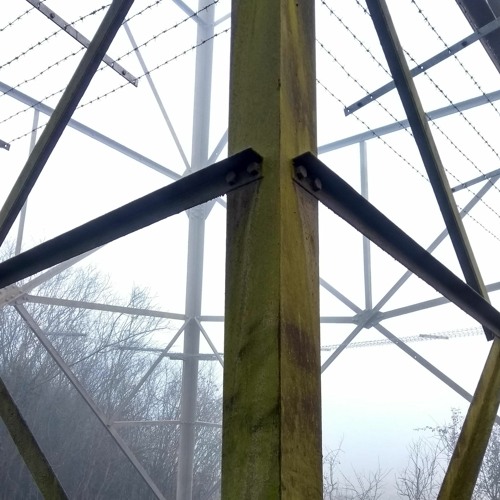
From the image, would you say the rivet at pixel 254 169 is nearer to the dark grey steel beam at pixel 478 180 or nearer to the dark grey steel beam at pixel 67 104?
the dark grey steel beam at pixel 67 104

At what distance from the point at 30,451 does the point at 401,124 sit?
3.01 metres

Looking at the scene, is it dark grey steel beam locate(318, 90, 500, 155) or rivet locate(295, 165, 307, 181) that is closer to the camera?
rivet locate(295, 165, 307, 181)

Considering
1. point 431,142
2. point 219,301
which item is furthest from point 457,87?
point 431,142

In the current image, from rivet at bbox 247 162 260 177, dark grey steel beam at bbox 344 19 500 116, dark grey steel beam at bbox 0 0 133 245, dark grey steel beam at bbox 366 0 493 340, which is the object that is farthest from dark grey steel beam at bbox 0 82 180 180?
rivet at bbox 247 162 260 177

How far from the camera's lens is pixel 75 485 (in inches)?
251

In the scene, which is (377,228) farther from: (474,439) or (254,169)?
(474,439)

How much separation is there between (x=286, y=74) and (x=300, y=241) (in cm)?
39

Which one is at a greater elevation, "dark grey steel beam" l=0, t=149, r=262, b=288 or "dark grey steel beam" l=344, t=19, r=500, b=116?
"dark grey steel beam" l=344, t=19, r=500, b=116

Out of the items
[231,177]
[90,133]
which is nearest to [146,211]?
[231,177]

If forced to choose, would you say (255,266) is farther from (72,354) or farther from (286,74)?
(72,354)

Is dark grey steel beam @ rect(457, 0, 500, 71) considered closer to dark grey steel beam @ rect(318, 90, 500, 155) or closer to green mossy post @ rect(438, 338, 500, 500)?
dark grey steel beam @ rect(318, 90, 500, 155)

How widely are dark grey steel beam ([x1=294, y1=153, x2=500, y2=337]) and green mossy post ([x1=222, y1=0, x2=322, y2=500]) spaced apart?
0.05 meters

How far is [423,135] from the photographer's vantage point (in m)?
2.31

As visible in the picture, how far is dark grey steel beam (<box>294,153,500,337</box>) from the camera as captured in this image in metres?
1.57
